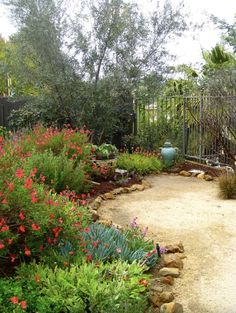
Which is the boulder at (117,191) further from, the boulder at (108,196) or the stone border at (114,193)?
the boulder at (108,196)

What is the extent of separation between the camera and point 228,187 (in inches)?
238

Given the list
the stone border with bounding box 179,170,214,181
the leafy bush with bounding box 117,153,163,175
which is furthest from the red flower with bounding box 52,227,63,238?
the stone border with bounding box 179,170,214,181

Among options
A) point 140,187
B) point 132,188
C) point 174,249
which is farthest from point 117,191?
point 174,249

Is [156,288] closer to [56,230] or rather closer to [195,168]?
[56,230]

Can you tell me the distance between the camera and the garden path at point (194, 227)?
2969 mm

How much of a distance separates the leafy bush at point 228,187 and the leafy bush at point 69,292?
3835mm

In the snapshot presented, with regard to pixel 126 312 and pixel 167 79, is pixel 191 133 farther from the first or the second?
pixel 126 312

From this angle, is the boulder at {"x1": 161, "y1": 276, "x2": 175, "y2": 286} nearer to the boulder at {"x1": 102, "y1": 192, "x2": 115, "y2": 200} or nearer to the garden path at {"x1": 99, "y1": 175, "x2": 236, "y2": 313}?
the garden path at {"x1": 99, "y1": 175, "x2": 236, "y2": 313}

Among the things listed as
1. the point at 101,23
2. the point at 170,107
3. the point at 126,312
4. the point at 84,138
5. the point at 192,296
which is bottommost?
the point at 192,296

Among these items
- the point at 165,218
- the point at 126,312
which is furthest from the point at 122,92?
the point at 126,312

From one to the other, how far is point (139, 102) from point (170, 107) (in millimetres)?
805

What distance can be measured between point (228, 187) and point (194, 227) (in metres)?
1.70

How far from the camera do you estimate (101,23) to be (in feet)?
27.5

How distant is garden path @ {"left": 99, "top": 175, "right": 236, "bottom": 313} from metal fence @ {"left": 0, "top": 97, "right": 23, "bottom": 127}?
5307 mm
